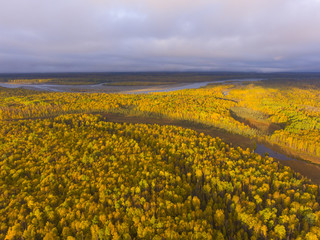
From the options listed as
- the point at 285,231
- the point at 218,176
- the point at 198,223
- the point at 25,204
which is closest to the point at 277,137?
the point at 218,176

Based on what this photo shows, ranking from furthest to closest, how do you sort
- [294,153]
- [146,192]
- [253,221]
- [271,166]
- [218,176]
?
[294,153], [271,166], [218,176], [146,192], [253,221]

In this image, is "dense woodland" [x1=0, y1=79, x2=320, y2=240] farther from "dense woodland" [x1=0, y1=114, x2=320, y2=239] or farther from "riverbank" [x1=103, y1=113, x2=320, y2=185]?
"riverbank" [x1=103, y1=113, x2=320, y2=185]

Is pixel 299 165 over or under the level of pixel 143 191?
under

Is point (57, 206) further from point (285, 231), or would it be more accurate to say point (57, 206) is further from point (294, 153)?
point (294, 153)

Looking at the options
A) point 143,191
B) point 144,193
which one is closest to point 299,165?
point 143,191

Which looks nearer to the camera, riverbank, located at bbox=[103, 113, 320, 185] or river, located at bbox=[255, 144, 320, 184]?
river, located at bbox=[255, 144, 320, 184]

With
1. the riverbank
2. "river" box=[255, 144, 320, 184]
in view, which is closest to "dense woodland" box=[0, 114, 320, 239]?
the riverbank

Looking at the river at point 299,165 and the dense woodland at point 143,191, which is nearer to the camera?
the dense woodland at point 143,191

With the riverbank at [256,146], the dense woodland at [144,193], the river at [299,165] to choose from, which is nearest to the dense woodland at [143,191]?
the dense woodland at [144,193]

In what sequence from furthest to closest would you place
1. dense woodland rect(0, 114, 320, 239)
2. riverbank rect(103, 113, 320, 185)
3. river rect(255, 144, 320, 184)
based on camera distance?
riverbank rect(103, 113, 320, 185) < river rect(255, 144, 320, 184) < dense woodland rect(0, 114, 320, 239)

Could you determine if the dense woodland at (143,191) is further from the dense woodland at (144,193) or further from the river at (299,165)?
the river at (299,165)

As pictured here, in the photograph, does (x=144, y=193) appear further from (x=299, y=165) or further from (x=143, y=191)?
(x=299, y=165)
